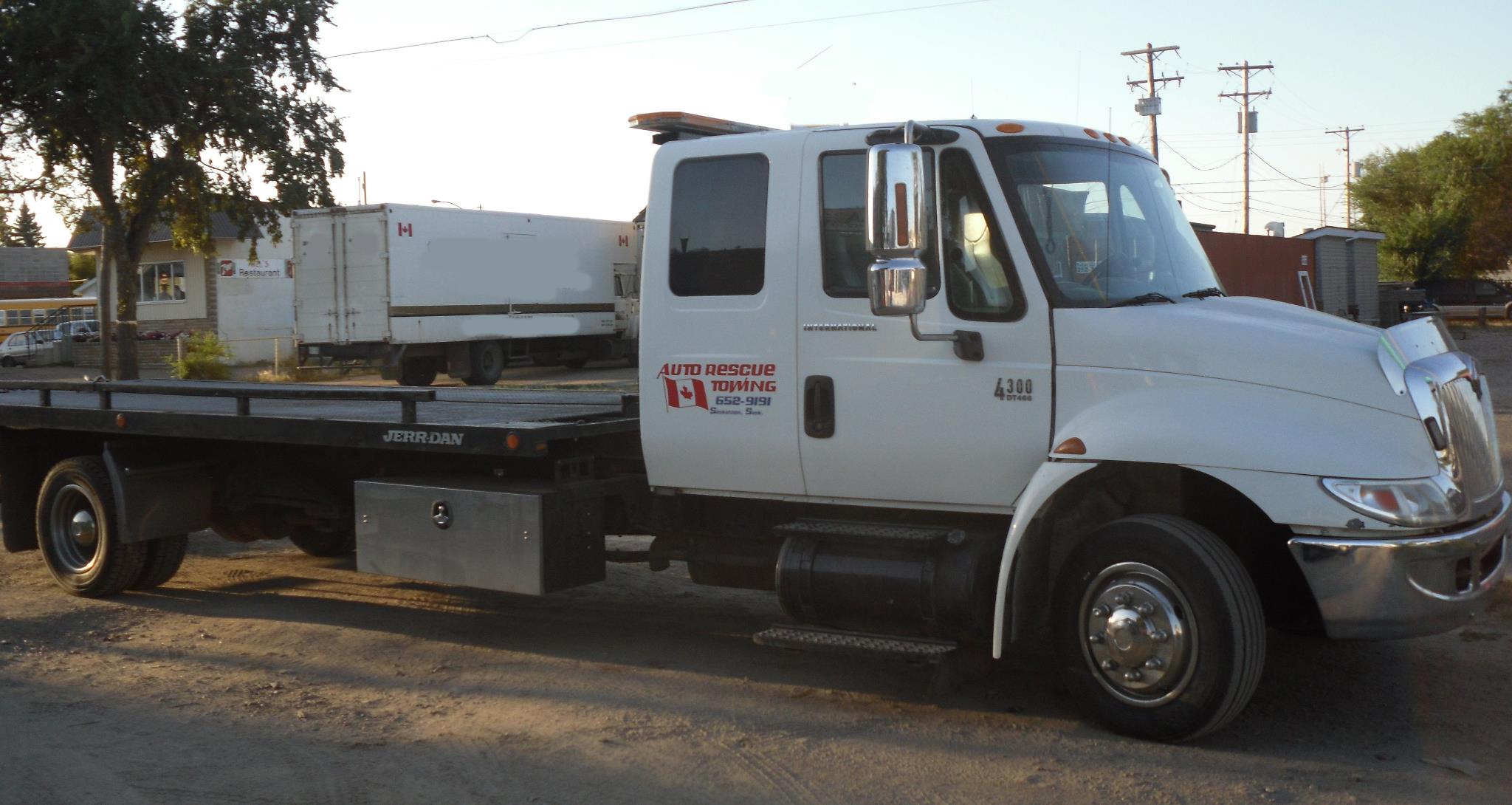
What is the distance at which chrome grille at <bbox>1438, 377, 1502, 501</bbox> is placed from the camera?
4.76m

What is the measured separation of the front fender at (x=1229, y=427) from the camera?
4645mm

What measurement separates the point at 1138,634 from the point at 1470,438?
1.44 meters

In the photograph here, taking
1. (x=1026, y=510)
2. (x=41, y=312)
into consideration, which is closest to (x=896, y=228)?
(x=1026, y=510)

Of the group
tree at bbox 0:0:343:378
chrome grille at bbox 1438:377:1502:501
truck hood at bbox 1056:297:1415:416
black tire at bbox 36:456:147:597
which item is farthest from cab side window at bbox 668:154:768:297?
tree at bbox 0:0:343:378

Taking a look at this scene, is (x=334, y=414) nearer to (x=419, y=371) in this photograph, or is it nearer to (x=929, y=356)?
(x=929, y=356)

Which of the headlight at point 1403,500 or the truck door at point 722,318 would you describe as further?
the truck door at point 722,318

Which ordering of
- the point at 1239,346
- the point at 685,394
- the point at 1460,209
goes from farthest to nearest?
1. the point at 1460,209
2. the point at 685,394
3. the point at 1239,346

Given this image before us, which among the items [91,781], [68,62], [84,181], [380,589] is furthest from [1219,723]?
[84,181]

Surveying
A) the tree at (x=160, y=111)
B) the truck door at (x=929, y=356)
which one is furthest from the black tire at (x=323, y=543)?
the tree at (x=160, y=111)

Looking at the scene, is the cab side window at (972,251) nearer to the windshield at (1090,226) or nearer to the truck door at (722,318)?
the windshield at (1090,226)

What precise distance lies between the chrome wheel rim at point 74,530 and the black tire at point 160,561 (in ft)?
0.97

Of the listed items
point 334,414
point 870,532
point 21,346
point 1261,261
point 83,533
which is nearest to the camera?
point 870,532

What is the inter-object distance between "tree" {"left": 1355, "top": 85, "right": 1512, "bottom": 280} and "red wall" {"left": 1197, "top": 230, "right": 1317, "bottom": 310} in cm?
2218

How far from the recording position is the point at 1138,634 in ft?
Result: 16.3
